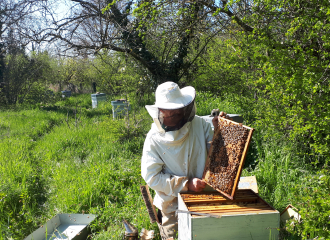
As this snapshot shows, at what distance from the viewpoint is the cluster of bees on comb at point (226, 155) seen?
1843mm

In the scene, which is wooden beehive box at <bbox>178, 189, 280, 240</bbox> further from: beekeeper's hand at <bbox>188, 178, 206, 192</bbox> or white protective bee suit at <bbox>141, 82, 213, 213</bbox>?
white protective bee suit at <bbox>141, 82, 213, 213</bbox>

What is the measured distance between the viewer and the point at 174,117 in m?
2.13

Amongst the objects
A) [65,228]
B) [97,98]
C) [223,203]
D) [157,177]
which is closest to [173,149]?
[157,177]

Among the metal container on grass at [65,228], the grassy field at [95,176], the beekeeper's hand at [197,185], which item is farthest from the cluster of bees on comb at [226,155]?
the metal container on grass at [65,228]

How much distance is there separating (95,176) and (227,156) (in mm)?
2691

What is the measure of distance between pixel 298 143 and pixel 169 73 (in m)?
4.12

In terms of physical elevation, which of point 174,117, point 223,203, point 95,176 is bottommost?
point 95,176

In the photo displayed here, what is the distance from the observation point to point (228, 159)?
1933 millimetres

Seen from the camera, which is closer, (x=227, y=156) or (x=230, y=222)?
(x=230, y=222)

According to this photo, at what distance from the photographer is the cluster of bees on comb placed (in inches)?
72.6

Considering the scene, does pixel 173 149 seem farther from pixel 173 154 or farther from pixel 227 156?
pixel 227 156

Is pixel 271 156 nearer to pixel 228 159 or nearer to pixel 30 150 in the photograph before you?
pixel 228 159

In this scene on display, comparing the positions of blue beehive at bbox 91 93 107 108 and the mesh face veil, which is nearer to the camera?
the mesh face veil

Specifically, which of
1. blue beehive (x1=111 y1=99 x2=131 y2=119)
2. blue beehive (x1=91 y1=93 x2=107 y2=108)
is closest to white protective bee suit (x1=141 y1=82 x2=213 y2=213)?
blue beehive (x1=111 y1=99 x2=131 y2=119)
